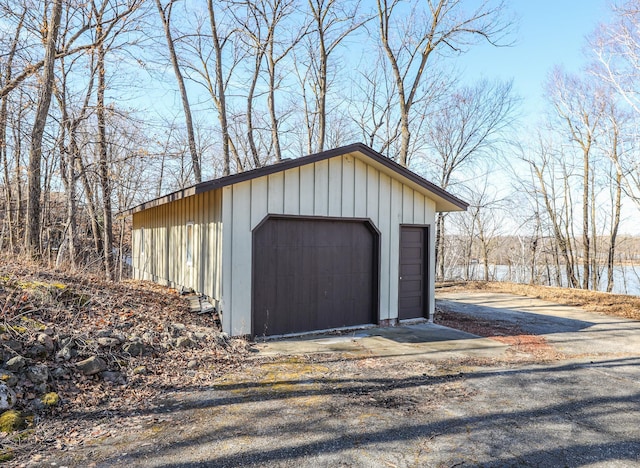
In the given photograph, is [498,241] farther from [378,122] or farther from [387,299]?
[387,299]

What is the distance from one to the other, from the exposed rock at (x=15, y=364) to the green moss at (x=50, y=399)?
1.30 feet

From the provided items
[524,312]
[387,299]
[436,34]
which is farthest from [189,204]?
[436,34]

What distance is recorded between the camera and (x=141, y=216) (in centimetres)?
1301

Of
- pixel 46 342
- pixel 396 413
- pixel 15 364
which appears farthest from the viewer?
pixel 46 342

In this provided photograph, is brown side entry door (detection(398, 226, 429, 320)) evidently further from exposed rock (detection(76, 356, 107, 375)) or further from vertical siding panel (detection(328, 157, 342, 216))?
exposed rock (detection(76, 356, 107, 375))

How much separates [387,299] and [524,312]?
4396 millimetres

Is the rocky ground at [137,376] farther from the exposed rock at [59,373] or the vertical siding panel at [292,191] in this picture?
the vertical siding panel at [292,191]

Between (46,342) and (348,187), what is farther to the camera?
(348,187)

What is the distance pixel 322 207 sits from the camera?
7.06 metres

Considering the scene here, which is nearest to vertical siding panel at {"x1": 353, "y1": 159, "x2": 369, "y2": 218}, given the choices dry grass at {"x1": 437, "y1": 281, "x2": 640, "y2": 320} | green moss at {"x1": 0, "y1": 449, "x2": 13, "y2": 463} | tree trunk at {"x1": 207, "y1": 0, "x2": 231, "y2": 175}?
green moss at {"x1": 0, "y1": 449, "x2": 13, "y2": 463}

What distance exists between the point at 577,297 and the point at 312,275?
9.16m

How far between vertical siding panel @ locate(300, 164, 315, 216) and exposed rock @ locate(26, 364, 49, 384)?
13.6 ft

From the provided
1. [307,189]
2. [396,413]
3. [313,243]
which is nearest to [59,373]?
[396,413]

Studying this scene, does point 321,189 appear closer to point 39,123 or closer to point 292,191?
→ point 292,191
